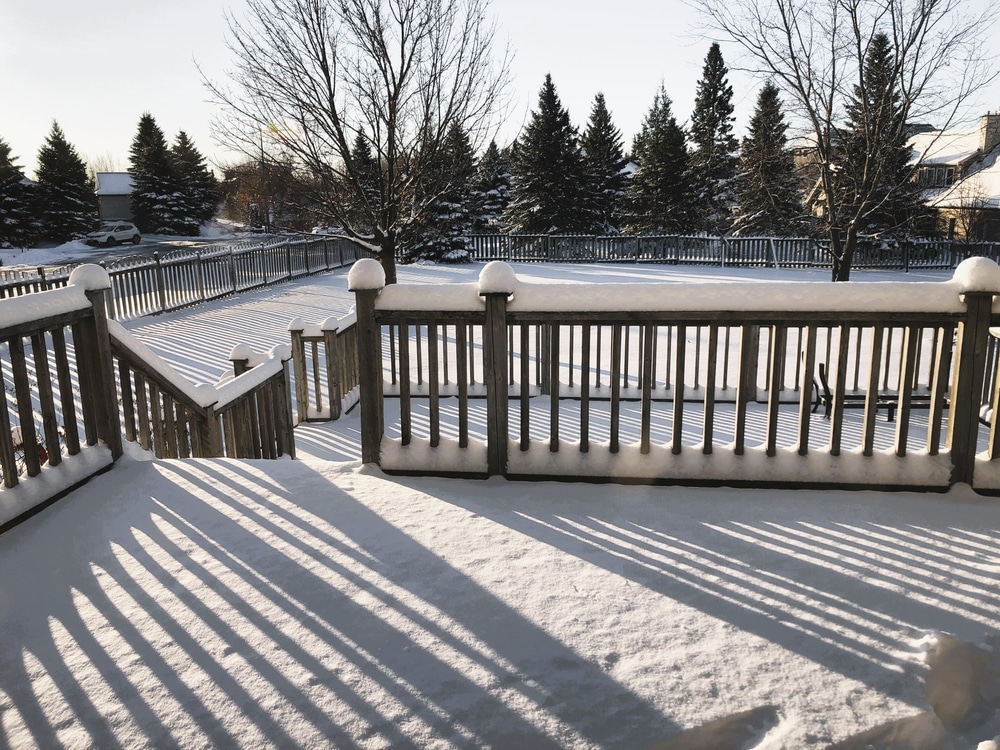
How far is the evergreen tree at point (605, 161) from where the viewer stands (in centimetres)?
3209

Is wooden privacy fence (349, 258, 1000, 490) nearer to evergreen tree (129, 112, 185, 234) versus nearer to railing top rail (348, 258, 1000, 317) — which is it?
railing top rail (348, 258, 1000, 317)

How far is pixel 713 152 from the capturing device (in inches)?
1238

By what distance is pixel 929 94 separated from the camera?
36.4 ft

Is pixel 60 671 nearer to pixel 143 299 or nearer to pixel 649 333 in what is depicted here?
pixel 649 333

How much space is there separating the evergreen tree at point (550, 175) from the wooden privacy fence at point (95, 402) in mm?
25704

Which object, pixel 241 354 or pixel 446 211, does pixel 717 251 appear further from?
pixel 241 354

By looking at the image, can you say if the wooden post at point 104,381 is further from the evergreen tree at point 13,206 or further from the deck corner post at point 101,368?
the evergreen tree at point 13,206

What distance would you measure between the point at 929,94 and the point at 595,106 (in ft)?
78.5

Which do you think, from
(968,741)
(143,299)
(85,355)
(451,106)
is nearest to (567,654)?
(968,741)

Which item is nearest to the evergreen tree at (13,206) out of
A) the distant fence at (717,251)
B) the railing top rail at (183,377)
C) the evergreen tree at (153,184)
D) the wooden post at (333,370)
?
the evergreen tree at (153,184)

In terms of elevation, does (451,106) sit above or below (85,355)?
above

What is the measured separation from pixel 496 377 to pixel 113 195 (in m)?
61.2

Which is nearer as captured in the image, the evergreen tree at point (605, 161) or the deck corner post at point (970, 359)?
the deck corner post at point (970, 359)

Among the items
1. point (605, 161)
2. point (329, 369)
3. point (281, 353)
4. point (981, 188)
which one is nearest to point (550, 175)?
point (605, 161)
